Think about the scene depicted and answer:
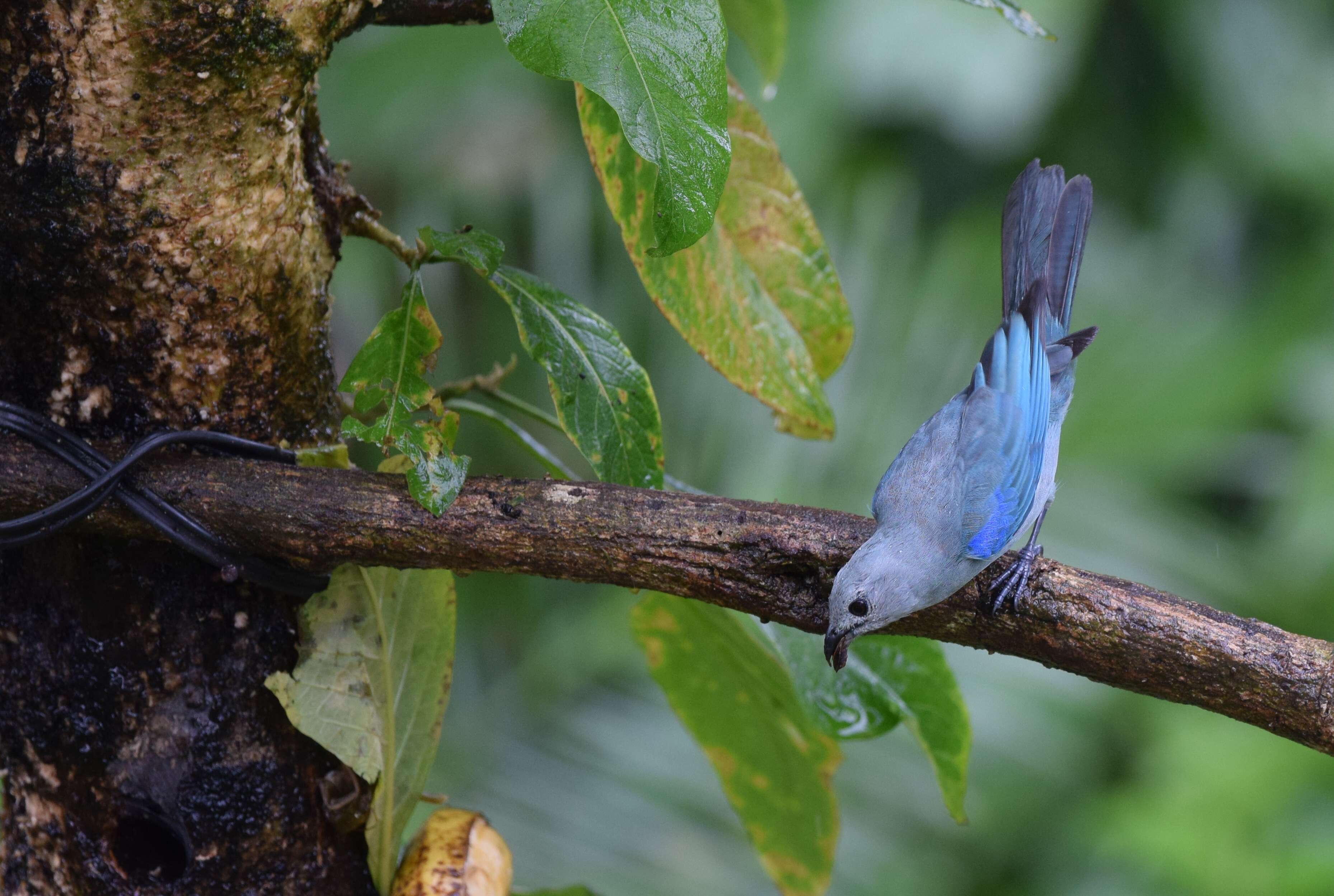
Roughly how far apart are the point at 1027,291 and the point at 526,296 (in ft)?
2.91

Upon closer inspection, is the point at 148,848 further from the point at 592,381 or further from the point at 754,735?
the point at 754,735

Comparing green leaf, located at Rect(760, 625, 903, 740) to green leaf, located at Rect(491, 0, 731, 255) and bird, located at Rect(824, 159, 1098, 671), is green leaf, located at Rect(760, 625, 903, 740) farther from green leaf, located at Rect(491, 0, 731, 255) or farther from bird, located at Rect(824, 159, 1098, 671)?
green leaf, located at Rect(491, 0, 731, 255)

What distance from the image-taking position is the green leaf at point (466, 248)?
3.69ft

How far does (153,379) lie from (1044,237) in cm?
129

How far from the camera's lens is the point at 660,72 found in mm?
989

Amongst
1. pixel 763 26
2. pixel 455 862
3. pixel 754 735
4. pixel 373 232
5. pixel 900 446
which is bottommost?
pixel 900 446

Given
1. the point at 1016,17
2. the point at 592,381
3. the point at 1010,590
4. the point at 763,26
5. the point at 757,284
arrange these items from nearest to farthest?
the point at 1010,590, the point at 592,381, the point at 1016,17, the point at 757,284, the point at 763,26

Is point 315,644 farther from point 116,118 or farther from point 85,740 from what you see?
point 116,118

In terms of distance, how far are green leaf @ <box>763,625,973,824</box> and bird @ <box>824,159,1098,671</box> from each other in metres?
0.05

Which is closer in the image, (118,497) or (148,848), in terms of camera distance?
(118,497)

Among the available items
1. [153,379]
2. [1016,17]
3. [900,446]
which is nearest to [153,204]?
[153,379]

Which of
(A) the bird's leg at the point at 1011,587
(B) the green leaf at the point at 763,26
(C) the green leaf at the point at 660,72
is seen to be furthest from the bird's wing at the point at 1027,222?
(C) the green leaf at the point at 660,72

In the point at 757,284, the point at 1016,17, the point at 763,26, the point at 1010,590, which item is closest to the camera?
the point at 1010,590

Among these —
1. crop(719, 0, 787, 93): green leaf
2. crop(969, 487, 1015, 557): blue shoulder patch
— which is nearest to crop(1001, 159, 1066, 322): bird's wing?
crop(969, 487, 1015, 557): blue shoulder patch
